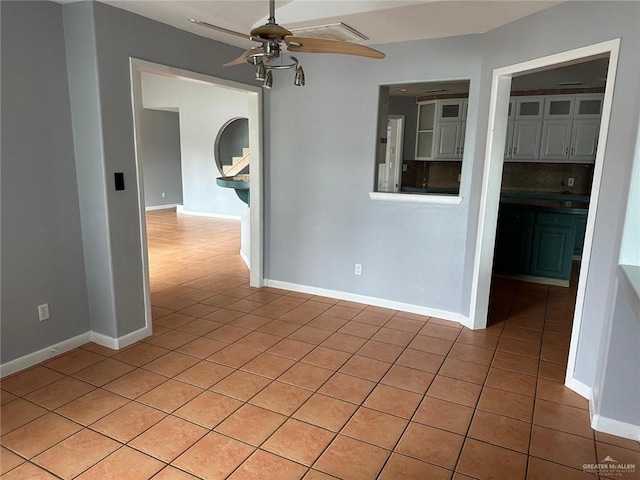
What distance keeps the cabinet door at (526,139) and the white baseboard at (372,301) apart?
294 cm

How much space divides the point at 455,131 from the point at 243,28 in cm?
380

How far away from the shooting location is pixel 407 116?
7.30m

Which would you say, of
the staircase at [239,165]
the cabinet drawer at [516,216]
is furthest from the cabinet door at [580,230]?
the staircase at [239,165]

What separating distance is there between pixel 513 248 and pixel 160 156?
8203 mm

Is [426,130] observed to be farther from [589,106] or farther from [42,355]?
[42,355]

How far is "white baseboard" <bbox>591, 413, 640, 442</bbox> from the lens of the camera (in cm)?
217

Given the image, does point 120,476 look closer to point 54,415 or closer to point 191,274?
point 54,415

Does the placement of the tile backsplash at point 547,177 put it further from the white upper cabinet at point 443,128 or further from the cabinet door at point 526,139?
the white upper cabinet at point 443,128

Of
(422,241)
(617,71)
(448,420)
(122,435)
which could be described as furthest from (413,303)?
(122,435)

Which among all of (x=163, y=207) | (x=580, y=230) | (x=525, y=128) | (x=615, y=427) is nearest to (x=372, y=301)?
(x=615, y=427)

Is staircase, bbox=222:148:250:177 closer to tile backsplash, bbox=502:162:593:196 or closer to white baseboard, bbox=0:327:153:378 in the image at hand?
tile backsplash, bbox=502:162:593:196

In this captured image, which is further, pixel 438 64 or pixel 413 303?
pixel 413 303

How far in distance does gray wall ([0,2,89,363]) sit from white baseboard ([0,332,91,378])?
0.04 m

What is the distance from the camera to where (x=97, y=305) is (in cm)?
311
